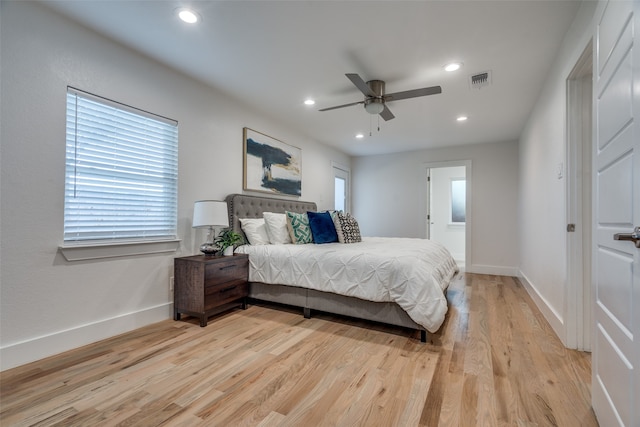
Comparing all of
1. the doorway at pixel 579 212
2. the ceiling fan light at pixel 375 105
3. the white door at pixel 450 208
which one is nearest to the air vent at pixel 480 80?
the doorway at pixel 579 212

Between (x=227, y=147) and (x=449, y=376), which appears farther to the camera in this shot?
(x=227, y=147)

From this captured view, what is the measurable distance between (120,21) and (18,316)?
215 cm

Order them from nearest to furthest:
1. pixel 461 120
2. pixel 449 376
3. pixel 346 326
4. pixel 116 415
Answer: pixel 116 415 → pixel 449 376 → pixel 346 326 → pixel 461 120

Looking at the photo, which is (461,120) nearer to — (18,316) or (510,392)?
(510,392)

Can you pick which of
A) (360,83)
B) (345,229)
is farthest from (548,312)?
(360,83)

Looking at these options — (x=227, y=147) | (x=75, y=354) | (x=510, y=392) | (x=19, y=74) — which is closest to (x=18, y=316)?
(x=75, y=354)

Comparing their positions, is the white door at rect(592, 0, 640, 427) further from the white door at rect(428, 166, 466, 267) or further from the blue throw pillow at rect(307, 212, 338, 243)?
the white door at rect(428, 166, 466, 267)

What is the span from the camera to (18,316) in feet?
6.12

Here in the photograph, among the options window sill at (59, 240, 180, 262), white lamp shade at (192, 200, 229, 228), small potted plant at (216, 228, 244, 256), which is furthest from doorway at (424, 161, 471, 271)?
window sill at (59, 240, 180, 262)

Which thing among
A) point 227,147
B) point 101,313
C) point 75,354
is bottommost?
point 75,354

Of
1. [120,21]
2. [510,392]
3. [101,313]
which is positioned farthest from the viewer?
[101,313]

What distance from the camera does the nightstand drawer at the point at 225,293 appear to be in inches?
104

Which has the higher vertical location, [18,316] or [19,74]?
[19,74]

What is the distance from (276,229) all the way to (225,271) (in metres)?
0.87
